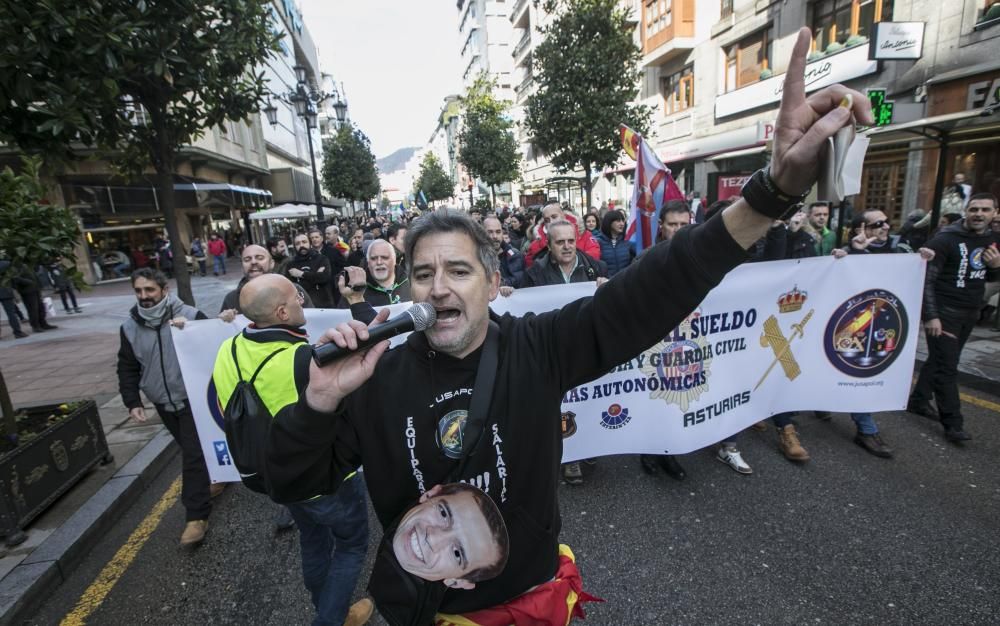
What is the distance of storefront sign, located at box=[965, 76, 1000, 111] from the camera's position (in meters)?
9.47

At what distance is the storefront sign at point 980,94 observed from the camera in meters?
9.47

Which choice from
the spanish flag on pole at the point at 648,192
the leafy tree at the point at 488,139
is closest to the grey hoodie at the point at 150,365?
the spanish flag on pole at the point at 648,192

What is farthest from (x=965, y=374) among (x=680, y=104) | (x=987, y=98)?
(x=680, y=104)

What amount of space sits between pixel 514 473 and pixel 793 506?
2.91m

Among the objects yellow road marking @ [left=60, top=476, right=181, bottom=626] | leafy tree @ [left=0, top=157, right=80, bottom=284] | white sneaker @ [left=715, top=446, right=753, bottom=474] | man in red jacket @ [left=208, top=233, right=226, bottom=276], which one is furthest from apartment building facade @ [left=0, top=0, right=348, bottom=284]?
white sneaker @ [left=715, top=446, right=753, bottom=474]


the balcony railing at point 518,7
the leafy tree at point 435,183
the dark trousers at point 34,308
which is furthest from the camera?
the leafy tree at point 435,183

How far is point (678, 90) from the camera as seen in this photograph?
2200 cm

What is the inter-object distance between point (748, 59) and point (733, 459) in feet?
61.3

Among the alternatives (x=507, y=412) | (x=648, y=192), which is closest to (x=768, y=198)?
(x=507, y=412)

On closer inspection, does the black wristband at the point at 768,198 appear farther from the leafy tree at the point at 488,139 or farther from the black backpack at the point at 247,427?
the leafy tree at the point at 488,139

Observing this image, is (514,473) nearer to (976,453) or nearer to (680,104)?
(976,453)

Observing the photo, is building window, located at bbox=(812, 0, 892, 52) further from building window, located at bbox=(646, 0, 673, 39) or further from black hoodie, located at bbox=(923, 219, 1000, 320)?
black hoodie, located at bbox=(923, 219, 1000, 320)

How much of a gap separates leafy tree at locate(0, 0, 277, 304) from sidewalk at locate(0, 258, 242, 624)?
5.54 feet

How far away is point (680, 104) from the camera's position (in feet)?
72.1
